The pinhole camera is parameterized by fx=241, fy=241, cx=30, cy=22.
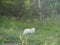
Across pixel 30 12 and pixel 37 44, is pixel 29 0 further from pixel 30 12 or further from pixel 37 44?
pixel 37 44

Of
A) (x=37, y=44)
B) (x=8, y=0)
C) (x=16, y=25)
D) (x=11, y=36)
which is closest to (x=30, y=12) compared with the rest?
(x=8, y=0)

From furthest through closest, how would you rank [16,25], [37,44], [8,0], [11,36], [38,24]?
[8,0] → [38,24] → [16,25] → [11,36] → [37,44]

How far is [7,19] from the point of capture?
13992 millimetres

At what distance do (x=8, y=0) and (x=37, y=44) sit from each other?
735cm

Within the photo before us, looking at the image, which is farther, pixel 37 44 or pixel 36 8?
pixel 36 8

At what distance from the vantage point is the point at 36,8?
15.0 metres

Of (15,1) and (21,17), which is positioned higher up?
(15,1)

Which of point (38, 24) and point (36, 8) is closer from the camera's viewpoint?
point (38, 24)

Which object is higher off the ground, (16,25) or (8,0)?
(8,0)

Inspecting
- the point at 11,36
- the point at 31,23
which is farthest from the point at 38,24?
the point at 11,36

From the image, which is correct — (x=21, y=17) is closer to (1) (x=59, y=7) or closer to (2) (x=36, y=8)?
(2) (x=36, y=8)

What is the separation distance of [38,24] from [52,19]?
101 centimetres

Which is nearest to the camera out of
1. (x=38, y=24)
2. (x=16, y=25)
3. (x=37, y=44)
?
(x=37, y=44)

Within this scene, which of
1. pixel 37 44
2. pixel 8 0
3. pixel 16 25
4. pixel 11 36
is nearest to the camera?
pixel 37 44
